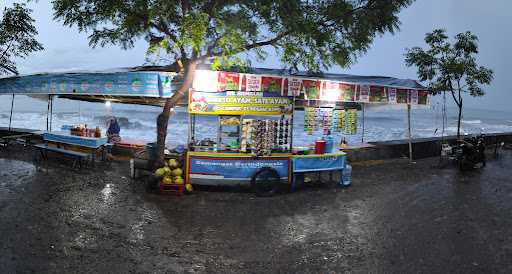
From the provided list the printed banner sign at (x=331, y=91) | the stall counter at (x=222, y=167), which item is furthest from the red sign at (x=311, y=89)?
the stall counter at (x=222, y=167)

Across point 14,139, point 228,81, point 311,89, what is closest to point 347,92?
point 311,89

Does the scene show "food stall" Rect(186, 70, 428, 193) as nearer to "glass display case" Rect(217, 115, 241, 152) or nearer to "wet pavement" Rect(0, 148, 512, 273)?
"glass display case" Rect(217, 115, 241, 152)

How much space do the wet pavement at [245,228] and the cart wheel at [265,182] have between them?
393mm

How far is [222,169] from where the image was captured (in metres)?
10.5

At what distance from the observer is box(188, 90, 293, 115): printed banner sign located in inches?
410

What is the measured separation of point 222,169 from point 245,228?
2999 mm

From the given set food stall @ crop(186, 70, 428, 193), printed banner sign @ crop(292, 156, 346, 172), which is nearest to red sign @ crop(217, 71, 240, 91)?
food stall @ crop(186, 70, 428, 193)

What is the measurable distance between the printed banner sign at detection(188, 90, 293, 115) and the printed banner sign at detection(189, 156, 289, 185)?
1365 mm

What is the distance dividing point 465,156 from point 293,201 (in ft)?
29.8

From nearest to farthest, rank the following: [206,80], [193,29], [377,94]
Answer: [193,29], [206,80], [377,94]

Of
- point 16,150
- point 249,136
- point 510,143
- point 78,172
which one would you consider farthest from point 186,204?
point 510,143

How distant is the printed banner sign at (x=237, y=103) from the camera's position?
10.4m

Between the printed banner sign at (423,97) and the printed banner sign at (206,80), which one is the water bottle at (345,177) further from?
the printed banner sign at (423,97)

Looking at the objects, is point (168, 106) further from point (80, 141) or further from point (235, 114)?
point (80, 141)
